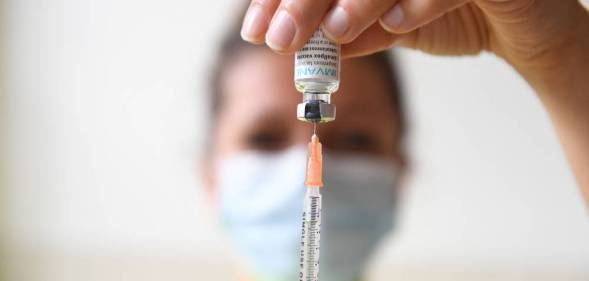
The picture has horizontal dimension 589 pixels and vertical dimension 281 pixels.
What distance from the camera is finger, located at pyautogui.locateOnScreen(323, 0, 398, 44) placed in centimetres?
62

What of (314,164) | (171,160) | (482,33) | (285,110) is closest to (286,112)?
(285,110)

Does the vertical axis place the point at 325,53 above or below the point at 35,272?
above

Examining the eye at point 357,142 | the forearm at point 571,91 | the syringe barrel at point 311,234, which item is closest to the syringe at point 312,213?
the syringe barrel at point 311,234

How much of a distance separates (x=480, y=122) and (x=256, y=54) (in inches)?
24.7

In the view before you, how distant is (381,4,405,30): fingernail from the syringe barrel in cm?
21

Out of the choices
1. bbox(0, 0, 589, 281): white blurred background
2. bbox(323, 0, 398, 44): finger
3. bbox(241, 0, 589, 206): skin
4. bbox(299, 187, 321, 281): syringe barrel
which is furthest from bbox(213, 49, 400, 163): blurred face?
bbox(323, 0, 398, 44): finger

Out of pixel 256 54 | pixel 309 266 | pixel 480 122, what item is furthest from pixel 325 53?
pixel 480 122

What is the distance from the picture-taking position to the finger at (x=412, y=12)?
62 cm

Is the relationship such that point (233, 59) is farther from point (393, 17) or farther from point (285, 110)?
point (393, 17)

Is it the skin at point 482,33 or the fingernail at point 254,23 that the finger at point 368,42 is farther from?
the fingernail at point 254,23

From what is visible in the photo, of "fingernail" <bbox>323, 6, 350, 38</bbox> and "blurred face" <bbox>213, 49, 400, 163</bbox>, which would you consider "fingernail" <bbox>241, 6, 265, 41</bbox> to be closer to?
"fingernail" <bbox>323, 6, 350, 38</bbox>

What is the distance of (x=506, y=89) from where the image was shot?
1.62 metres

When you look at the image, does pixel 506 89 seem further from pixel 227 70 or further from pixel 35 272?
pixel 35 272

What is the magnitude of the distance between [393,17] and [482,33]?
0.93 feet
